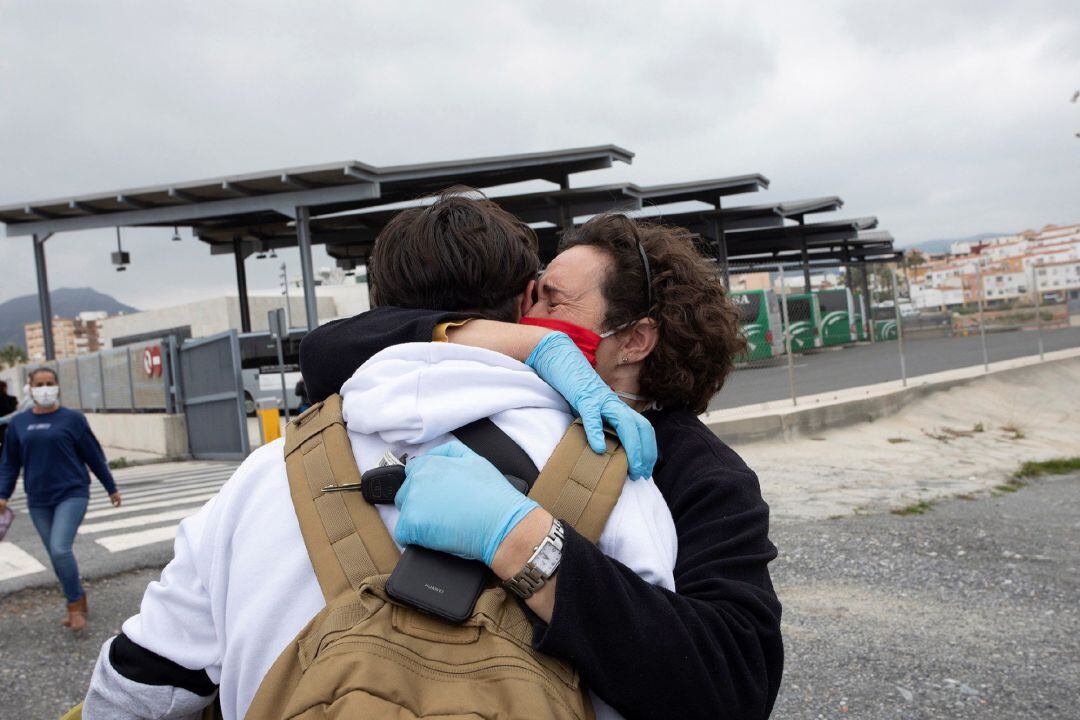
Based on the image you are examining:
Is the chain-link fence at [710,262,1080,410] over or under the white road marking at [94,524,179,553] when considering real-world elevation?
over

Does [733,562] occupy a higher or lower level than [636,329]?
lower

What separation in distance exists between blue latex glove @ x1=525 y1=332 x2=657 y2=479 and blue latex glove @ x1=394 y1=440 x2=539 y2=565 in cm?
19

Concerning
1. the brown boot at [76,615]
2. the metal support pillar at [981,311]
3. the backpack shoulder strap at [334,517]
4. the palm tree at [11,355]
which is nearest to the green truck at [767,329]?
the metal support pillar at [981,311]

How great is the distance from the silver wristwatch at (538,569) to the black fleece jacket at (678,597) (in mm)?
16

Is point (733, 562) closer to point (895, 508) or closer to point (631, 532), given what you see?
point (631, 532)

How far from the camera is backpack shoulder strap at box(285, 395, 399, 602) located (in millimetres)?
1203

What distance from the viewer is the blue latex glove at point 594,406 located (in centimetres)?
136

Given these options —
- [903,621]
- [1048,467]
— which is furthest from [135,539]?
[1048,467]

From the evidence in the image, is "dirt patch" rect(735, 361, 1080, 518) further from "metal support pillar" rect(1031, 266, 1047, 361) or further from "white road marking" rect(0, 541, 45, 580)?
Answer: "white road marking" rect(0, 541, 45, 580)

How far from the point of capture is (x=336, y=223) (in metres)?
26.4

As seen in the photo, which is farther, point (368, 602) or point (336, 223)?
point (336, 223)

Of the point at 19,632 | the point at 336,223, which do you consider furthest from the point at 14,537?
the point at 336,223

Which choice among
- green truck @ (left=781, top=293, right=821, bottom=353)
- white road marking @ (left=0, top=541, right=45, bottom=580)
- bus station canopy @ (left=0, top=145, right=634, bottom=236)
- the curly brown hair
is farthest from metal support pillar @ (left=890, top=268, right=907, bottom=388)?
the curly brown hair

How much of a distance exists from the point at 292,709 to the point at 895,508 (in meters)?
7.43
